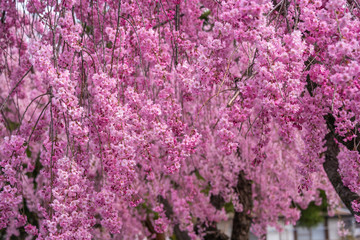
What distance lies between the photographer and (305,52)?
2273mm

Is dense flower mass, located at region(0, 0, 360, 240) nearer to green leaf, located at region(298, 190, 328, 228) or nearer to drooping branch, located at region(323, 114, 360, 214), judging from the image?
drooping branch, located at region(323, 114, 360, 214)

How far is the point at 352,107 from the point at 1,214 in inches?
91.1

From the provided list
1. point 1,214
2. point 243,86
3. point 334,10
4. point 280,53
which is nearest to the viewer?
point 334,10

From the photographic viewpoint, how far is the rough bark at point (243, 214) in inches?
265

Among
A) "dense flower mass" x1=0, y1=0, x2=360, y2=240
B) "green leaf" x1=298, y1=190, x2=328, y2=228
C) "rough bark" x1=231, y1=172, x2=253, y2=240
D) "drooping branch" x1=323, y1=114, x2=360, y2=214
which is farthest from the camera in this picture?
"green leaf" x1=298, y1=190, x2=328, y2=228

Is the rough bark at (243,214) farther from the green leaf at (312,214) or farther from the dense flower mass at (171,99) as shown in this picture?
the green leaf at (312,214)

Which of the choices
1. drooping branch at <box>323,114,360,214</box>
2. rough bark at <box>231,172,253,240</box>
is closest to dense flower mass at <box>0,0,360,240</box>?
drooping branch at <box>323,114,360,214</box>

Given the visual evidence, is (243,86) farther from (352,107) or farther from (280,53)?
(352,107)

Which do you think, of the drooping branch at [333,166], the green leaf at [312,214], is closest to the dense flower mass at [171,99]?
the drooping branch at [333,166]

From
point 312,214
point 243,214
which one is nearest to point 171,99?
point 243,214

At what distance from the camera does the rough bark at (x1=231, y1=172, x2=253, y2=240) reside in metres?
6.73

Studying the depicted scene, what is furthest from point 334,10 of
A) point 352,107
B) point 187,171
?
point 187,171

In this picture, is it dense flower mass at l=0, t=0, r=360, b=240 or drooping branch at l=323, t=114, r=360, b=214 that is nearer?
dense flower mass at l=0, t=0, r=360, b=240

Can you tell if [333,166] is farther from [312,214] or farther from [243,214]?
[312,214]
